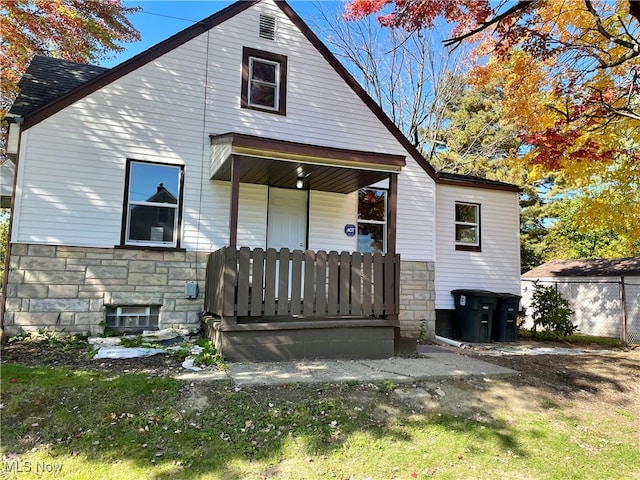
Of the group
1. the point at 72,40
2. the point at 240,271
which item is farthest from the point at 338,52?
the point at 240,271

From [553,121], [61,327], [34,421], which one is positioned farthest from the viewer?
[553,121]

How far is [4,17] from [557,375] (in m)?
15.7

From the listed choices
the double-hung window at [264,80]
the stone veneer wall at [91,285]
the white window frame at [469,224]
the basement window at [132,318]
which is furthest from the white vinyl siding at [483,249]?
the basement window at [132,318]

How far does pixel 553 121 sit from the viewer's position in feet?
29.7

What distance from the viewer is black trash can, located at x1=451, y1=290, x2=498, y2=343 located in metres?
9.09

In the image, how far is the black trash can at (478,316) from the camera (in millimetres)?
9088

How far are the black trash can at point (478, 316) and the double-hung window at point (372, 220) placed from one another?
2263 mm

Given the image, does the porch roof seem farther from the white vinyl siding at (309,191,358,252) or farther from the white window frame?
the white window frame

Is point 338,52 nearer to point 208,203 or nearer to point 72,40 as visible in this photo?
point 72,40

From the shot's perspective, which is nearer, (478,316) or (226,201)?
(226,201)

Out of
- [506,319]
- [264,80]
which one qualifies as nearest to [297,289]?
[264,80]

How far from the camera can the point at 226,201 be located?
7715 mm

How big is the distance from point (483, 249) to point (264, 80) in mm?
6482

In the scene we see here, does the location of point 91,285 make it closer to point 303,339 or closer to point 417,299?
point 303,339
